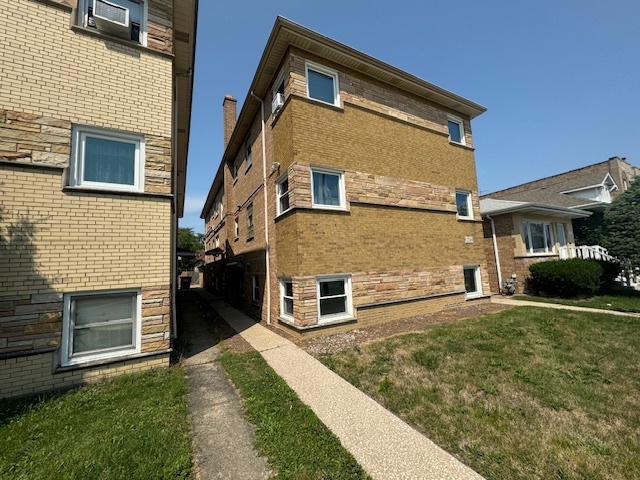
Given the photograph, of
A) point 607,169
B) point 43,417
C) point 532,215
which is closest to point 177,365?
point 43,417

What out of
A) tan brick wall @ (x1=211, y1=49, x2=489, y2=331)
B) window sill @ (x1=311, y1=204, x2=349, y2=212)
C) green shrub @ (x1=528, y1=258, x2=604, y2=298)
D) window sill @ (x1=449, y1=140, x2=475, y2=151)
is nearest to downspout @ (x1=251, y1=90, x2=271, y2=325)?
tan brick wall @ (x1=211, y1=49, x2=489, y2=331)

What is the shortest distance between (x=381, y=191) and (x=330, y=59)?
4889mm

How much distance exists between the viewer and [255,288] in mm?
12164

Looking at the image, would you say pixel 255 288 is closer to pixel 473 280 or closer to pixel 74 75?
pixel 74 75

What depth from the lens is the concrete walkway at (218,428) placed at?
3021mm

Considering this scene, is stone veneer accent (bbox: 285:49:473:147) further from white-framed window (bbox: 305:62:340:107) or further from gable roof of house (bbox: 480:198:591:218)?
gable roof of house (bbox: 480:198:591:218)

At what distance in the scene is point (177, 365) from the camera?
6184mm

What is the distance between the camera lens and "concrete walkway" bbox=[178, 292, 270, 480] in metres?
3.02

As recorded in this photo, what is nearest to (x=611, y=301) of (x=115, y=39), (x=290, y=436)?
(x=290, y=436)

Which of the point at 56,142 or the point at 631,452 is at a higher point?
the point at 56,142

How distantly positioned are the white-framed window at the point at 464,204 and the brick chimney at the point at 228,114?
527 inches

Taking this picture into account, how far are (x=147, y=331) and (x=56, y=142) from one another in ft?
14.1

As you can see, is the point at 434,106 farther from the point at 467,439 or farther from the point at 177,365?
the point at 177,365

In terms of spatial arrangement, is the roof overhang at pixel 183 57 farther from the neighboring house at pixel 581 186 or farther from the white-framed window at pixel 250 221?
the neighboring house at pixel 581 186
